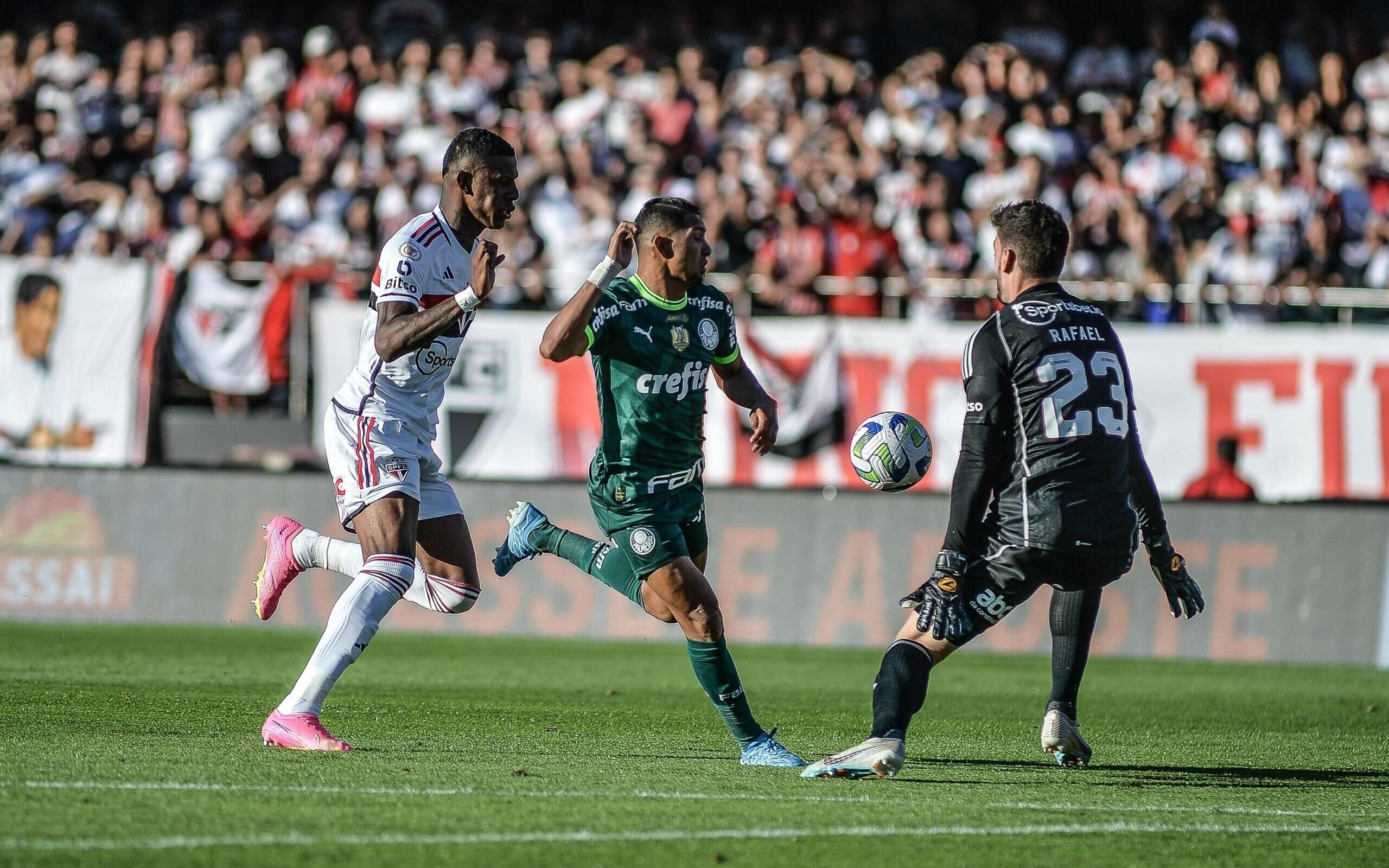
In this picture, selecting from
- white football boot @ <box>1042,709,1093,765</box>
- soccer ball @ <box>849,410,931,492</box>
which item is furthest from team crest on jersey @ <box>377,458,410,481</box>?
white football boot @ <box>1042,709,1093,765</box>

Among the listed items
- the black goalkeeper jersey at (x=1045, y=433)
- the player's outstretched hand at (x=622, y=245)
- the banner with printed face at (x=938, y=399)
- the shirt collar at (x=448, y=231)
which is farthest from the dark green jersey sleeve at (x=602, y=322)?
the banner with printed face at (x=938, y=399)

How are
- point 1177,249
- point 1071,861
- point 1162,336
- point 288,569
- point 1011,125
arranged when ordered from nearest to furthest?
point 1071,861 → point 288,569 → point 1162,336 → point 1177,249 → point 1011,125

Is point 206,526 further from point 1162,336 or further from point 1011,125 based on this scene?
point 1011,125

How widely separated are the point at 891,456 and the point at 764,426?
0.59m

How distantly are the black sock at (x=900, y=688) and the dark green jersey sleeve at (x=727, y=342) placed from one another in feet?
5.05

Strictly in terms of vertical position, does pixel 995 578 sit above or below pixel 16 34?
below

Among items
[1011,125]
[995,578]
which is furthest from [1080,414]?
[1011,125]

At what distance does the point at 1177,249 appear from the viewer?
18000 millimetres

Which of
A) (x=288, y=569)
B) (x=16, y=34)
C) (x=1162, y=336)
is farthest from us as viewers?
(x=16, y=34)

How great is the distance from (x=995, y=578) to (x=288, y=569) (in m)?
3.29

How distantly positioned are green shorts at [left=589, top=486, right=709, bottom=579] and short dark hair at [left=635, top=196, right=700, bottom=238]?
1104 mm

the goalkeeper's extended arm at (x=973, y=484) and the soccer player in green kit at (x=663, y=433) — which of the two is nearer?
the goalkeeper's extended arm at (x=973, y=484)

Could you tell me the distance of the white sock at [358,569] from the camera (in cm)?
796

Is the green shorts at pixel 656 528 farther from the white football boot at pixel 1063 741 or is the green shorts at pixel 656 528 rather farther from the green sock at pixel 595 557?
the white football boot at pixel 1063 741
